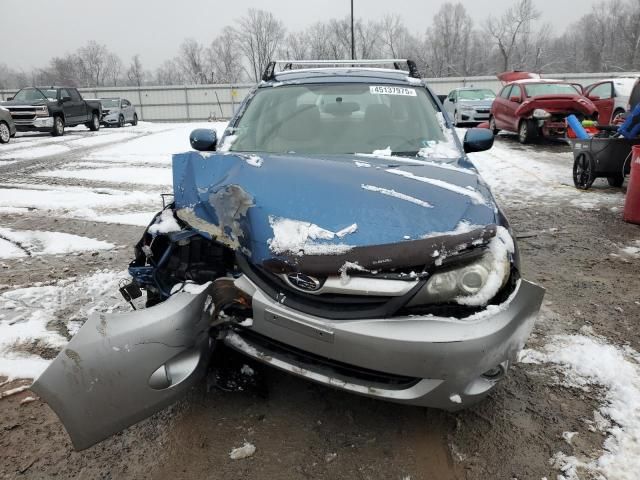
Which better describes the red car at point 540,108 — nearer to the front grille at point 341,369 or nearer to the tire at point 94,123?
the front grille at point 341,369

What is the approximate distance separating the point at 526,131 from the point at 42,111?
1595cm

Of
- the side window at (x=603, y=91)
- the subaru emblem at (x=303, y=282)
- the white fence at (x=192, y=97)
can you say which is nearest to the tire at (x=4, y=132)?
the subaru emblem at (x=303, y=282)

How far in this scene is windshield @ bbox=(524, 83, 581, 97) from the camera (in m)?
13.6

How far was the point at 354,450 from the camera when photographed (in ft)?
7.14

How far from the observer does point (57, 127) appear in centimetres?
1770

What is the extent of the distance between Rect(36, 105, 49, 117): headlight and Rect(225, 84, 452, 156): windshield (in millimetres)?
16258

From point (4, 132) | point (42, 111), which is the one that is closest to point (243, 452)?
point (4, 132)

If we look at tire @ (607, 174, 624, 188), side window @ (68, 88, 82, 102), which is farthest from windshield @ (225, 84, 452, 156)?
side window @ (68, 88, 82, 102)

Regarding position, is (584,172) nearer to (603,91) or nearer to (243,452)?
(243,452)

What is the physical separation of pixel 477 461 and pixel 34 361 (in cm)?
251

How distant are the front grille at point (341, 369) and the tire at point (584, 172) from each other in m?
6.78

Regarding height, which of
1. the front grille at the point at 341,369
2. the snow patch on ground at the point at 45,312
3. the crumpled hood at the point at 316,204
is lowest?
the snow patch on ground at the point at 45,312

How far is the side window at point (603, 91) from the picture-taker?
1440 cm

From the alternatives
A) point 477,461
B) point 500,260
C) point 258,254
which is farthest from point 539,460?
point 258,254
